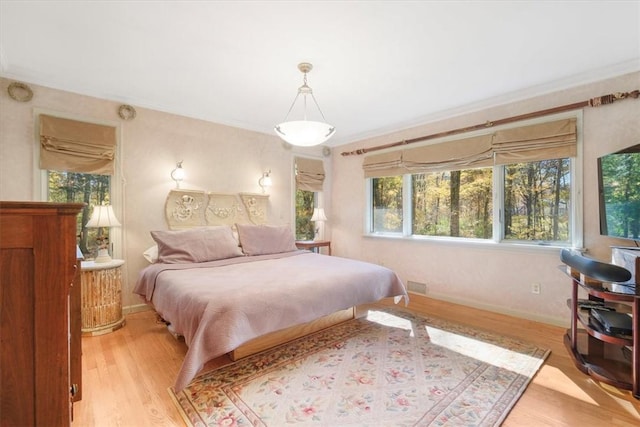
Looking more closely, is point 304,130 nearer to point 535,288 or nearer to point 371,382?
point 371,382

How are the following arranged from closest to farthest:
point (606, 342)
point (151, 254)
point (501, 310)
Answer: point (606, 342) < point (151, 254) < point (501, 310)

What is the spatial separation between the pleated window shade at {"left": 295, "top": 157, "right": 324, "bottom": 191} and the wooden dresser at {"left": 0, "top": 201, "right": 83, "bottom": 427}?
12.4ft

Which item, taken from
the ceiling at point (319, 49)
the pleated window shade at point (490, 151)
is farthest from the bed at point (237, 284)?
the pleated window shade at point (490, 151)

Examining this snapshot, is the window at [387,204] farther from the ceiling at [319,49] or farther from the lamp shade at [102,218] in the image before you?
the lamp shade at [102,218]

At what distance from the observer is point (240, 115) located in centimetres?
373

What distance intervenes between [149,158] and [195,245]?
47.1 inches

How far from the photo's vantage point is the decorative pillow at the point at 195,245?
2.92m

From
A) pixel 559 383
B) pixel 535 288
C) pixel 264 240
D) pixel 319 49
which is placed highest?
pixel 319 49

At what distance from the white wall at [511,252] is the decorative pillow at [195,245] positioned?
7.23 feet

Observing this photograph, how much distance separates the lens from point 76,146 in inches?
111

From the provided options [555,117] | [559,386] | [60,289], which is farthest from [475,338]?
[60,289]

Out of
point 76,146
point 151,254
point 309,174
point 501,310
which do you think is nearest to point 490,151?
point 501,310

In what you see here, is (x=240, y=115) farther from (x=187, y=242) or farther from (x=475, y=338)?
(x=475, y=338)

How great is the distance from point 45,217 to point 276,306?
1.44 meters
